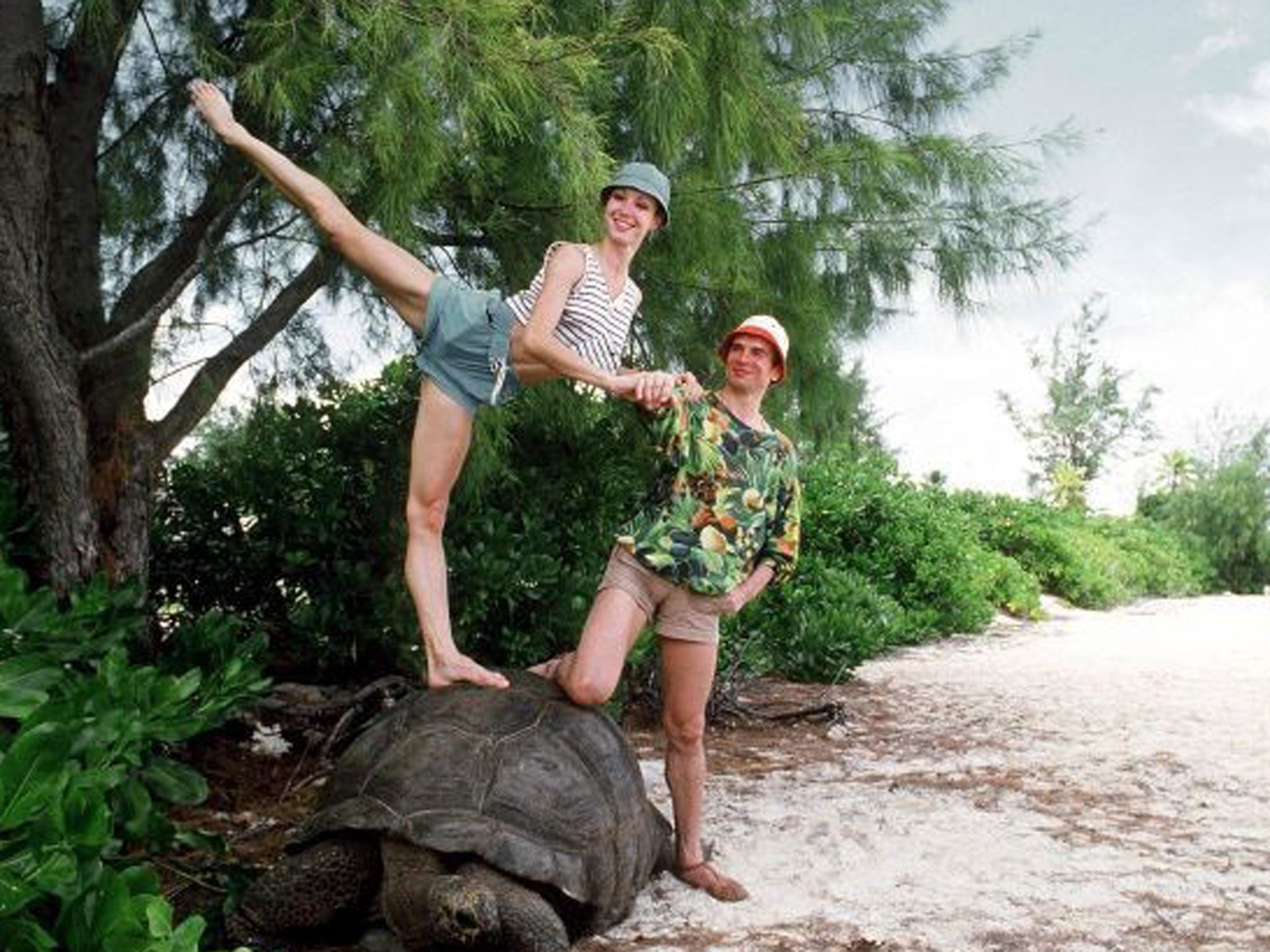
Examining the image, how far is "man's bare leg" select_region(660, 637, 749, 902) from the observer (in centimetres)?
338

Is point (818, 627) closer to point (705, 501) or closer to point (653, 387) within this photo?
point (705, 501)

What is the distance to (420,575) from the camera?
3262mm

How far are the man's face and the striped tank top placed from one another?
1.11 ft

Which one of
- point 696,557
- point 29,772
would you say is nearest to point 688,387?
point 696,557

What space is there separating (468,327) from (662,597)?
89 cm

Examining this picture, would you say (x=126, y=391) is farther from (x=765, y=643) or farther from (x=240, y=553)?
(x=765, y=643)

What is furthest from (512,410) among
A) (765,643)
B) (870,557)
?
(870,557)

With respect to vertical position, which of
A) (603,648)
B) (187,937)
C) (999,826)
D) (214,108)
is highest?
(214,108)

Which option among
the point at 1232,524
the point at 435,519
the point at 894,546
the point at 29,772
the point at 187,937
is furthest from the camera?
the point at 1232,524

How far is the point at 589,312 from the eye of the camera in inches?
124

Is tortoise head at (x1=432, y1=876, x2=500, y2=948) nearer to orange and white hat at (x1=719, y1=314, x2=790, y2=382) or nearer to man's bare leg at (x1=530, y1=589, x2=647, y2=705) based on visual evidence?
man's bare leg at (x1=530, y1=589, x2=647, y2=705)

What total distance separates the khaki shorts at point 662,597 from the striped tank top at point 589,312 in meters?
0.54

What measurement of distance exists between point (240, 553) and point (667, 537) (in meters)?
2.34

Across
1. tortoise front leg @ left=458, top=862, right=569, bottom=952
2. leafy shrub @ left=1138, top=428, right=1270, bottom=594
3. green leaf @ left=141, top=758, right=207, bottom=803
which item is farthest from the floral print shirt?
leafy shrub @ left=1138, top=428, right=1270, bottom=594
